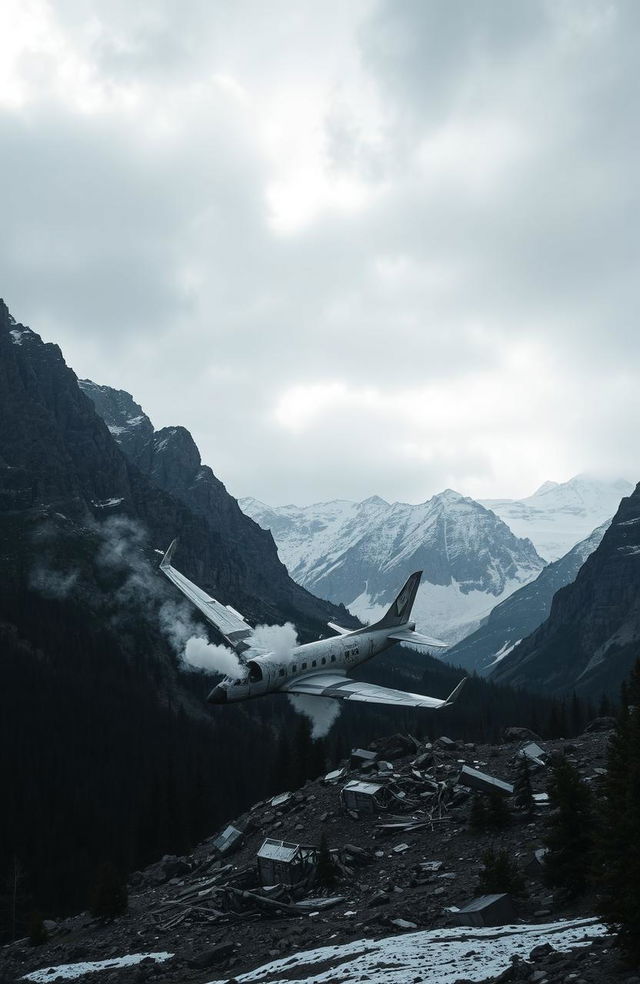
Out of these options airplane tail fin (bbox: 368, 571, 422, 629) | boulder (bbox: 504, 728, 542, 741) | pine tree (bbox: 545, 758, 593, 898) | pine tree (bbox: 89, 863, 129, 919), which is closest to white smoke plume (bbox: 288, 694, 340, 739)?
airplane tail fin (bbox: 368, 571, 422, 629)

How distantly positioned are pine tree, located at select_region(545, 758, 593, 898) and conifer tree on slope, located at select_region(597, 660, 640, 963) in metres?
3.10

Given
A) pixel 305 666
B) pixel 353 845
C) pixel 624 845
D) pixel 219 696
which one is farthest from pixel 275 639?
pixel 624 845

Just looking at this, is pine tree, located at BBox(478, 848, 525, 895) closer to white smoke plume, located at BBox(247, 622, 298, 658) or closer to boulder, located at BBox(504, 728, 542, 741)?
white smoke plume, located at BBox(247, 622, 298, 658)

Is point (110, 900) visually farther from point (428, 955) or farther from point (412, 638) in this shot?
point (412, 638)

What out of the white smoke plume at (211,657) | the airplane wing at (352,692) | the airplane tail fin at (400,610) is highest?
the airplane tail fin at (400,610)

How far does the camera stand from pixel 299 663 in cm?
5975

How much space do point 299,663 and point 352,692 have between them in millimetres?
4869

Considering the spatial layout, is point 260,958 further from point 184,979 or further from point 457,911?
point 457,911

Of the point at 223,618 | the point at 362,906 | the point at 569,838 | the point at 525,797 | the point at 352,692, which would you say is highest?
the point at 223,618

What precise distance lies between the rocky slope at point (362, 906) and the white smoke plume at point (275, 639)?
9811 millimetres

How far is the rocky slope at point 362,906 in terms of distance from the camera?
25359mm

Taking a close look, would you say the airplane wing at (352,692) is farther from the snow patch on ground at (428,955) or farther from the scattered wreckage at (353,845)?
the snow patch on ground at (428,955)

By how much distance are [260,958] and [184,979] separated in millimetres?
3335

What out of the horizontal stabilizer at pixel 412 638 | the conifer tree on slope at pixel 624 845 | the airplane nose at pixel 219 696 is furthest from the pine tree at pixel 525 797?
the horizontal stabilizer at pixel 412 638
